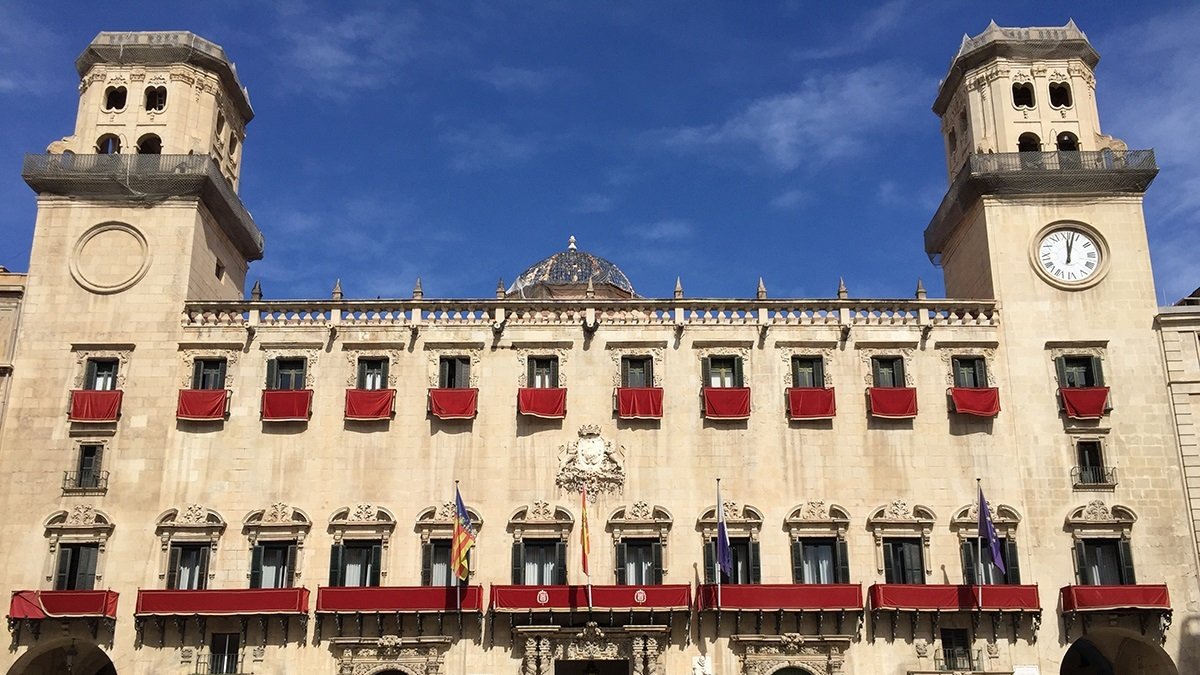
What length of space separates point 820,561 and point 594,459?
9.34m

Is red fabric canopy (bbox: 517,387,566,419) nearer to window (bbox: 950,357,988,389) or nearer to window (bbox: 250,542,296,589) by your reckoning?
window (bbox: 250,542,296,589)

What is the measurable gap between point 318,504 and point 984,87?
109 ft

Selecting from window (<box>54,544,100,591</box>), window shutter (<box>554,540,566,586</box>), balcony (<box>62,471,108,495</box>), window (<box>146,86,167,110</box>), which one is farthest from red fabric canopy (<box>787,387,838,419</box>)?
window (<box>146,86,167,110</box>)

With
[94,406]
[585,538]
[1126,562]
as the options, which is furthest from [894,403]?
[94,406]

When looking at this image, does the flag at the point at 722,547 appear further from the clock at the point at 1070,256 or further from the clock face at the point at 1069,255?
the clock face at the point at 1069,255

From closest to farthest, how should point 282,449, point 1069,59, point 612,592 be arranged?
point 612,592 < point 282,449 < point 1069,59

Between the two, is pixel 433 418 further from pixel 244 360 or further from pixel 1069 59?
pixel 1069 59

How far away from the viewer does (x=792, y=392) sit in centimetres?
4731

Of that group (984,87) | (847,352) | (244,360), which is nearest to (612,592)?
(847,352)

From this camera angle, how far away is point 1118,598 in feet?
143

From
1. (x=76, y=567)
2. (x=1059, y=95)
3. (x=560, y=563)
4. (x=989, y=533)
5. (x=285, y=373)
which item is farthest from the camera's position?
(x=1059, y=95)

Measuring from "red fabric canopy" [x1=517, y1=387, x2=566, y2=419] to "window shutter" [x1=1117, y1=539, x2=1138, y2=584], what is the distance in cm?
2150

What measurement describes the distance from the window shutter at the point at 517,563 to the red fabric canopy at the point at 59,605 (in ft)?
48.0

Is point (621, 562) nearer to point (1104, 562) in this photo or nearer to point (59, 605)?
point (1104, 562)
